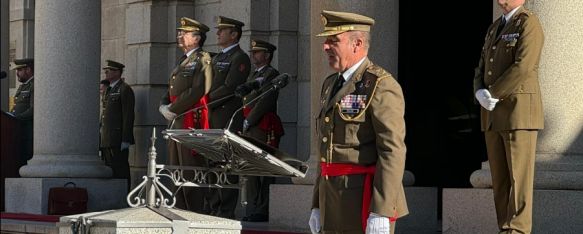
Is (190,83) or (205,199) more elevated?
(190,83)

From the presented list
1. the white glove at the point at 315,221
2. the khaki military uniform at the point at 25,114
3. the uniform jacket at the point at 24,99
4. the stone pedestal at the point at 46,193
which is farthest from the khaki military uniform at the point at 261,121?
the white glove at the point at 315,221

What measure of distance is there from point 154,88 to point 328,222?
11.0 meters

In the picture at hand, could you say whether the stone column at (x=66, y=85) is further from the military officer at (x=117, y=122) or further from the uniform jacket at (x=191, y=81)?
the uniform jacket at (x=191, y=81)

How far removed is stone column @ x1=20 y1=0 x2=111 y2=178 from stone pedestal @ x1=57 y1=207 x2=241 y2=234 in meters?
9.93

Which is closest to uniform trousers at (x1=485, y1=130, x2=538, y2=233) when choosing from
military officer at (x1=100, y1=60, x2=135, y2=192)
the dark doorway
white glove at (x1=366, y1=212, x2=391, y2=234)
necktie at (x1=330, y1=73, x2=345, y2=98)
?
necktie at (x1=330, y1=73, x2=345, y2=98)

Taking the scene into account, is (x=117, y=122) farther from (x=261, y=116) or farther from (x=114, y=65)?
(x=261, y=116)

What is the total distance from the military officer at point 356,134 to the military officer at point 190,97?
23.0ft

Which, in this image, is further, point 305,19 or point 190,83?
point 305,19

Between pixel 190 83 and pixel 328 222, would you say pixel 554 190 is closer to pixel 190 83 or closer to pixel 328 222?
pixel 328 222

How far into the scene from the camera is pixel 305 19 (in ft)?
56.9

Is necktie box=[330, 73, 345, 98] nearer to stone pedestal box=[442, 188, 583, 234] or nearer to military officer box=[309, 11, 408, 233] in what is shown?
military officer box=[309, 11, 408, 233]

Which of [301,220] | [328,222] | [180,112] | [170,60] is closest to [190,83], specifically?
[180,112]

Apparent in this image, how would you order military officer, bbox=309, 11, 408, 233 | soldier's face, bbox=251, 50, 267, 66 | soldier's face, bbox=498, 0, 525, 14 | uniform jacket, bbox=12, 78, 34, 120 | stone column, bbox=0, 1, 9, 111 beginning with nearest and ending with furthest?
1. military officer, bbox=309, 11, 408, 233
2. soldier's face, bbox=498, 0, 525, 14
3. soldier's face, bbox=251, 50, 267, 66
4. uniform jacket, bbox=12, 78, 34, 120
5. stone column, bbox=0, 1, 9, 111

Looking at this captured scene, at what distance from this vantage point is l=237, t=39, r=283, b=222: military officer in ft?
51.4
